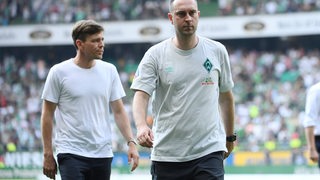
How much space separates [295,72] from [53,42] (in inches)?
445

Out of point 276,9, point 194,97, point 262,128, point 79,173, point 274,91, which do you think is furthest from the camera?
point 276,9

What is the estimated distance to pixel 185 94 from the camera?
19.0ft

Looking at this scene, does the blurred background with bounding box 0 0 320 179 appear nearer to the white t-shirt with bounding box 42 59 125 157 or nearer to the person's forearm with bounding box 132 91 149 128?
the white t-shirt with bounding box 42 59 125 157

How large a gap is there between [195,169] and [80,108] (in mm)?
1542

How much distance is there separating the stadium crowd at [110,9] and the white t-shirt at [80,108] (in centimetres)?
2816

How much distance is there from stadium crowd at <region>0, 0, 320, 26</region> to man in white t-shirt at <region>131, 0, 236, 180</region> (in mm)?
29206

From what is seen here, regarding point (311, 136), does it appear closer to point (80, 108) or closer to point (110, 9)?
point (80, 108)

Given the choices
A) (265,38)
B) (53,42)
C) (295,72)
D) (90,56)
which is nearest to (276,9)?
(265,38)

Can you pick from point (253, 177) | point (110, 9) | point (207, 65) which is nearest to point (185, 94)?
point (207, 65)

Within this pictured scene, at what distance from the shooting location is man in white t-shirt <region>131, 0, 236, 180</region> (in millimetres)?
5785

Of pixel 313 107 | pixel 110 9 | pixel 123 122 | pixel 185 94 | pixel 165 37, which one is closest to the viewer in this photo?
pixel 185 94

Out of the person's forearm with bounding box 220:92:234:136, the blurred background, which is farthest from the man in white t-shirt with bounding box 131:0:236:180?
the blurred background

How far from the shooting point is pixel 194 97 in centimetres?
579

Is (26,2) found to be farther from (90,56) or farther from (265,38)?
(90,56)
